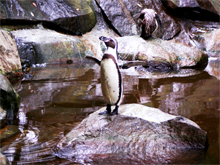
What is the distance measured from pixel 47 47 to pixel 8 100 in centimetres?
581

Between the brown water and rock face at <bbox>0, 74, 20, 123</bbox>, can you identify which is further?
rock face at <bbox>0, 74, 20, 123</bbox>

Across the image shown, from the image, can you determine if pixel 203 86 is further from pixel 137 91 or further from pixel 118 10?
pixel 118 10

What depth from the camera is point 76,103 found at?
454 cm

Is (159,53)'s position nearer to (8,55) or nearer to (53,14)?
(8,55)

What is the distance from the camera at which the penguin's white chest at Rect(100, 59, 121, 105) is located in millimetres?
3002

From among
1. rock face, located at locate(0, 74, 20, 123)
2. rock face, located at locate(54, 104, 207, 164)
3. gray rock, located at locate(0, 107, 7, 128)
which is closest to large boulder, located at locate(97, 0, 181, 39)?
rock face, located at locate(0, 74, 20, 123)

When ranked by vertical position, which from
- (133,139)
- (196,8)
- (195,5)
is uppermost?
(195,5)

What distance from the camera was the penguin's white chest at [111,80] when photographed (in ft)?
9.85

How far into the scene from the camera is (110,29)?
509 inches

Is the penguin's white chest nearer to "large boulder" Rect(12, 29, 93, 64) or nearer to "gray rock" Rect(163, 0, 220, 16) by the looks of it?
"large boulder" Rect(12, 29, 93, 64)

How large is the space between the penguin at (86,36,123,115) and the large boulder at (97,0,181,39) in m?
9.83

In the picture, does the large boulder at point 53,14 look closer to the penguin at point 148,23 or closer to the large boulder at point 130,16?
the large boulder at point 130,16

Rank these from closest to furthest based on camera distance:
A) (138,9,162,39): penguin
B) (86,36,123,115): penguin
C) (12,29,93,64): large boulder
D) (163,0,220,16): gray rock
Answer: (86,36,123,115): penguin < (12,29,93,64): large boulder < (138,9,162,39): penguin < (163,0,220,16): gray rock

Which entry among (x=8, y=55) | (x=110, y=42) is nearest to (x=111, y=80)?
(x=110, y=42)
